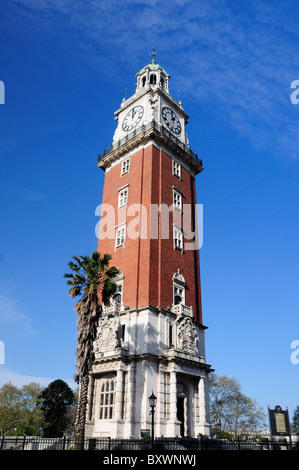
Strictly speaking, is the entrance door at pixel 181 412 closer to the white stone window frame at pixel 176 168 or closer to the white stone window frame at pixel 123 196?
the white stone window frame at pixel 123 196

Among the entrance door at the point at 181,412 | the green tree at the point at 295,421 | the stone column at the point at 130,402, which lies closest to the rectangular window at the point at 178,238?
the stone column at the point at 130,402

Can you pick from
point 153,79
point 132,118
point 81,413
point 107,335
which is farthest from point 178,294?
point 153,79

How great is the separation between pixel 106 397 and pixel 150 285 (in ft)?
34.8

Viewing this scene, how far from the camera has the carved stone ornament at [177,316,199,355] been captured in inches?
1364

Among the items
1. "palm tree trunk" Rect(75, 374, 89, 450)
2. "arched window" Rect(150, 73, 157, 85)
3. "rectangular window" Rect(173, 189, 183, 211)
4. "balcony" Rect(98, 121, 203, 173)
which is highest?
"arched window" Rect(150, 73, 157, 85)

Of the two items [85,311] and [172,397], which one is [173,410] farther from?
[85,311]

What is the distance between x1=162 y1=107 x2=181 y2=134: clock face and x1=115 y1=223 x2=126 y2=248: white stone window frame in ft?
52.2

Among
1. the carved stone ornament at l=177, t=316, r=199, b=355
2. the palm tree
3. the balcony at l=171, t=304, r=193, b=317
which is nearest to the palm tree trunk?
the palm tree

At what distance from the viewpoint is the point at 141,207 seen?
39.5 m

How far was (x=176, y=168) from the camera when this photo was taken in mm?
45500

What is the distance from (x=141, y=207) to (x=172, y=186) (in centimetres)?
568

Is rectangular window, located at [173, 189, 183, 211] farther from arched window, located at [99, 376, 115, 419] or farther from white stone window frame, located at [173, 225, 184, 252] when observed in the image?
arched window, located at [99, 376, 115, 419]

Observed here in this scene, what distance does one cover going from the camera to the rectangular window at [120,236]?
40.1 metres
